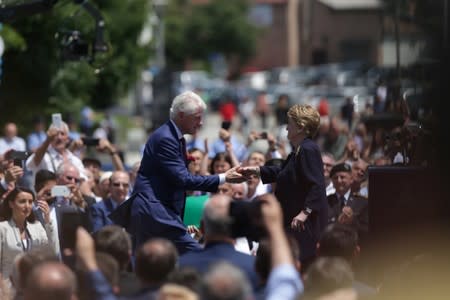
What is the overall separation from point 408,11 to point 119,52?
54.4 ft

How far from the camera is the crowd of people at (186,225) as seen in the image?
6309mm

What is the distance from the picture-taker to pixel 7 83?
77.3 ft

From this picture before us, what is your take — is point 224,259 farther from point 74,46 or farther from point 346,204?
point 74,46

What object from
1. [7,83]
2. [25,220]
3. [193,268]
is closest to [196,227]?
[25,220]

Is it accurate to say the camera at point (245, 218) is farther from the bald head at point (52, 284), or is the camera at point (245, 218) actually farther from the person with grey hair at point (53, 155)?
the person with grey hair at point (53, 155)

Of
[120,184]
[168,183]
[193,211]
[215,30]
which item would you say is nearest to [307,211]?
[168,183]

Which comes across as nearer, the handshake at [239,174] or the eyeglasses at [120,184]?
the handshake at [239,174]

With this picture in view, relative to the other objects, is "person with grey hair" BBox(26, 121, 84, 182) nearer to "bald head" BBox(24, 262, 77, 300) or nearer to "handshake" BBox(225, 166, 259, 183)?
"handshake" BBox(225, 166, 259, 183)

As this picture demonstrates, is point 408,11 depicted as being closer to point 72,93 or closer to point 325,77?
point 72,93

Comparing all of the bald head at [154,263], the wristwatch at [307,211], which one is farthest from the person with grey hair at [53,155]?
the bald head at [154,263]

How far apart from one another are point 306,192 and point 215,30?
67714mm

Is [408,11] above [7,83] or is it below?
above

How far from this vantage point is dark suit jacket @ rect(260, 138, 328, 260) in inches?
357

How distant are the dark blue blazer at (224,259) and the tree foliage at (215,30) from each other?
66697 millimetres
